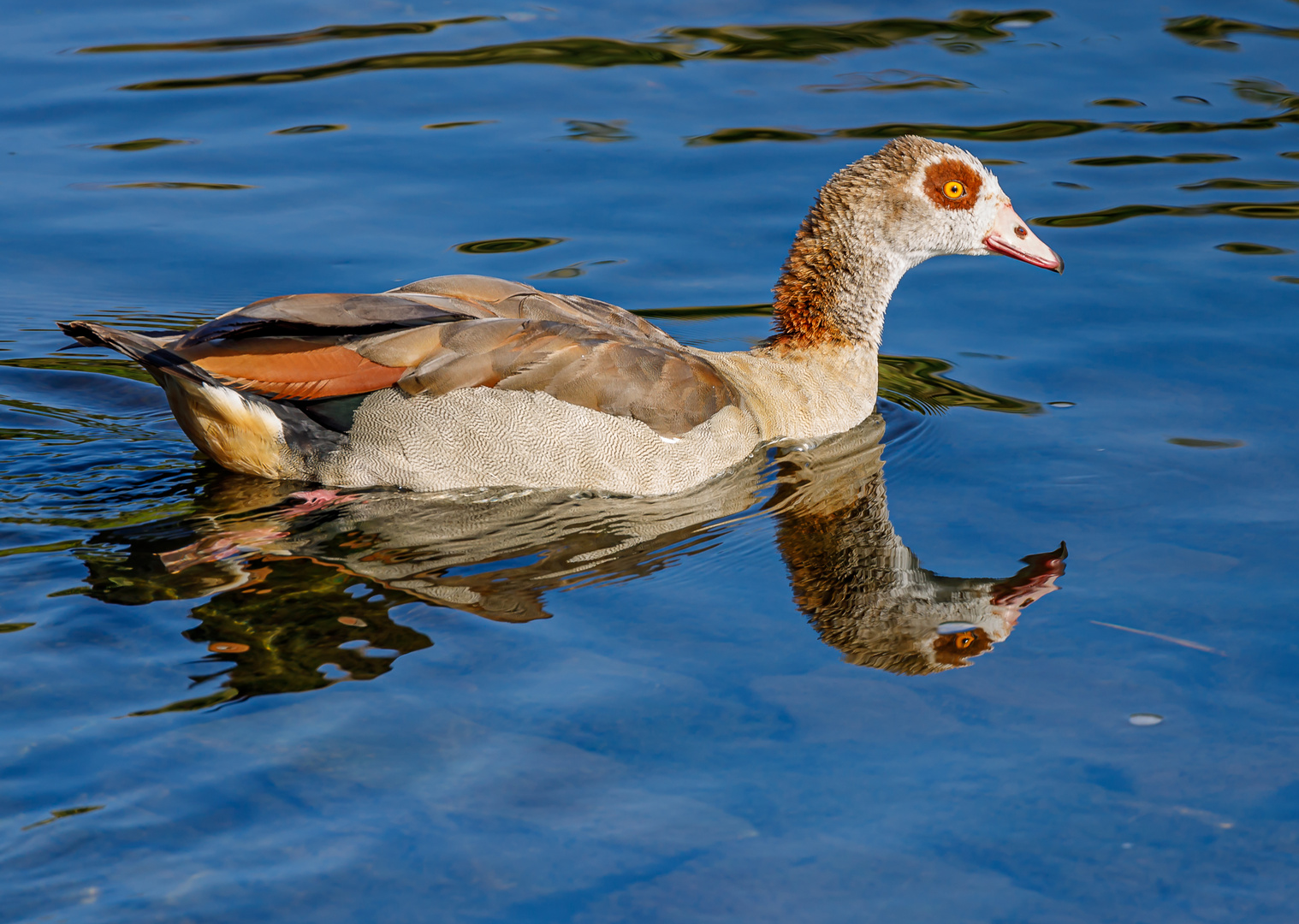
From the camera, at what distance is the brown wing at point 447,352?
698 centimetres

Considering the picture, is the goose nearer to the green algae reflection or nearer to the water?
the water

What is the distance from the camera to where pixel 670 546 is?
688 cm

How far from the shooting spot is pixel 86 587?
6.18m

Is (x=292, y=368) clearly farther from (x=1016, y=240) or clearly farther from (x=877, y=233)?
(x=1016, y=240)

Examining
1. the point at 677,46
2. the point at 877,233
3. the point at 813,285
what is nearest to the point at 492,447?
the point at 813,285

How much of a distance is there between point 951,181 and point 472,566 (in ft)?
12.0

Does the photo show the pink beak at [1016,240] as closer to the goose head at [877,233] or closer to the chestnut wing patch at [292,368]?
the goose head at [877,233]

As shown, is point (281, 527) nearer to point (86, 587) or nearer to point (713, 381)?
point (86, 587)

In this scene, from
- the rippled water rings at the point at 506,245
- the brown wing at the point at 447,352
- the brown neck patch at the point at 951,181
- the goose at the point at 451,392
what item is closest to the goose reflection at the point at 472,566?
the goose at the point at 451,392

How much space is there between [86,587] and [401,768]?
194 centimetres

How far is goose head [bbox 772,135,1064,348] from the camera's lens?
831cm

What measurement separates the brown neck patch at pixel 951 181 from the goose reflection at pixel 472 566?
5.68 ft

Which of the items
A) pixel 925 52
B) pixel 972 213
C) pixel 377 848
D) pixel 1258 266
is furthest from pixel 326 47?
pixel 377 848

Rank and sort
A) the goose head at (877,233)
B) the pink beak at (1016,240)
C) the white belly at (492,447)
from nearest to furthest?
the white belly at (492,447)
the goose head at (877,233)
the pink beak at (1016,240)
